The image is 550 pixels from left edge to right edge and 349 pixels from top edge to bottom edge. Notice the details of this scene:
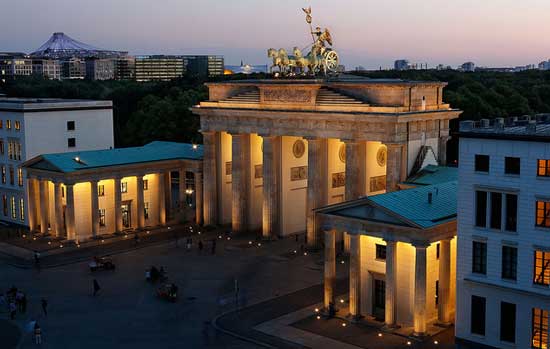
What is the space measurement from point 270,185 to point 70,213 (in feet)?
70.3

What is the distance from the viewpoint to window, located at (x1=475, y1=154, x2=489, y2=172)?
4569 cm

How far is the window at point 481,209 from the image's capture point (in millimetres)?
46000

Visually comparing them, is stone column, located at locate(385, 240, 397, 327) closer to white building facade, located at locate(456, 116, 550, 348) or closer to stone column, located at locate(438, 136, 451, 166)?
white building facade, located at locate(456, 116, 550, 348)

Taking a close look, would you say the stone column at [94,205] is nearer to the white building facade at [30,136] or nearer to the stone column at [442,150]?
the white building facade at [30,136]

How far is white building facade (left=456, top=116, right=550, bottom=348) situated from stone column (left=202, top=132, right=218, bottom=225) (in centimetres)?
4200

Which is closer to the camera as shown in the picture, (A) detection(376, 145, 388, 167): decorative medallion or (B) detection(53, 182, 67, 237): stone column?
(A) detection(376, 145, 388, 167): decorative medallion

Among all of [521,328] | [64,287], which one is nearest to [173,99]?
[64,287]

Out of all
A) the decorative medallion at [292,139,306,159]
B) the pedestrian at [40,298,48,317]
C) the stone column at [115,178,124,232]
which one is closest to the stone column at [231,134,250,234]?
the decorative medallion at [292,139,306,159]

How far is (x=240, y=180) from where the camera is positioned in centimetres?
8212

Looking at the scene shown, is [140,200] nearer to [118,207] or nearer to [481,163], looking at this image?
[118,207]

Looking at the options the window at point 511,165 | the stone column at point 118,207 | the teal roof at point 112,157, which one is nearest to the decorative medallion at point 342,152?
the teal roof at point 112,157

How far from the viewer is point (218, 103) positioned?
8281cm

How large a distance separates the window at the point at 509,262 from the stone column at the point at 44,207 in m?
54.4

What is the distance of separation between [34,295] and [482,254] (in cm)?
3639
